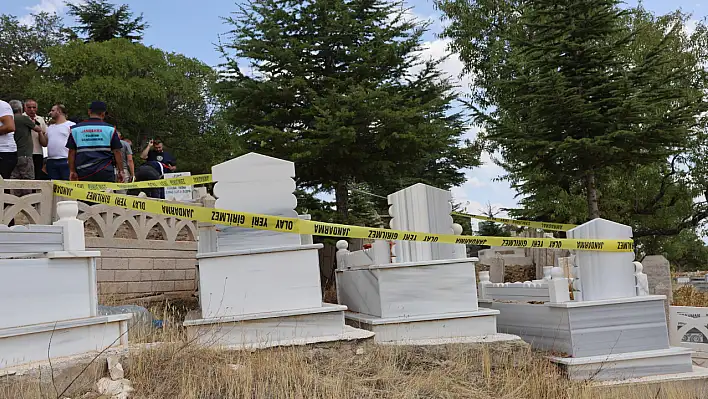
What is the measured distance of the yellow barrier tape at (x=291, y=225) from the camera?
7.05 m

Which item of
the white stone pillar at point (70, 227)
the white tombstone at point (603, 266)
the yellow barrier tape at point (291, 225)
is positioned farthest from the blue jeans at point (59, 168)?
the white tombstone at point (603, 266)

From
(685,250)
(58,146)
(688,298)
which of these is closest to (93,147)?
Result: (58,146)

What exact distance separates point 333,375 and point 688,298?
438 inches

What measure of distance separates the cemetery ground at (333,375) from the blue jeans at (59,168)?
4193 millimetres

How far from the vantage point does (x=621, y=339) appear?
26.7ft

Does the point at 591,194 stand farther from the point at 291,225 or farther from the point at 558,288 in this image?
the point at 291,225

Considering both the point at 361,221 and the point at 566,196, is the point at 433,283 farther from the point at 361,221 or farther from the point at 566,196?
the point at 566,196

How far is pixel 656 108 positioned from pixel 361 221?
23.5 feet

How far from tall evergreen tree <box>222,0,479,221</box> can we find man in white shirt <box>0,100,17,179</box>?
5046mm

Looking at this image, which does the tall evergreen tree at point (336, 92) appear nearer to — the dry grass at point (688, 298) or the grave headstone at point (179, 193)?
the grave headstone at point (179, 193)

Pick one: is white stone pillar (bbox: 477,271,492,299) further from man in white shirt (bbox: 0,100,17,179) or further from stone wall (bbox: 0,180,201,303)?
man in white shirt (bbox: 0,100,17,179)

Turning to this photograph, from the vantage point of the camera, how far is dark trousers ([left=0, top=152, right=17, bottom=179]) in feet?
30.6

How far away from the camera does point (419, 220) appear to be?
803 cm

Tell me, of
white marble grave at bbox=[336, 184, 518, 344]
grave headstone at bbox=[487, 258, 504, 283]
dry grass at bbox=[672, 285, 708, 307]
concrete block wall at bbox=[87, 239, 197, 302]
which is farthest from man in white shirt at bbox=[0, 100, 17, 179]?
dry grass at bbox=[672, 285, 708, 307]
